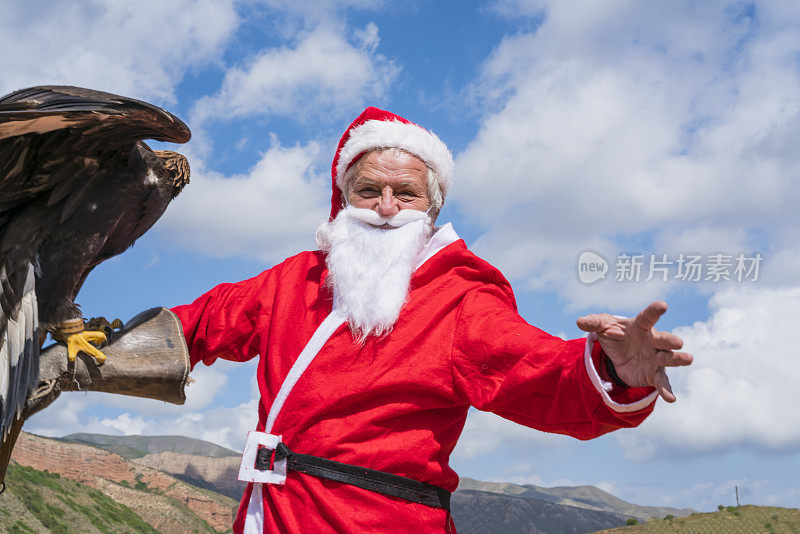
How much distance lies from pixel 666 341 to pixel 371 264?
5.47ft

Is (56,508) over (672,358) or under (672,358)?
over

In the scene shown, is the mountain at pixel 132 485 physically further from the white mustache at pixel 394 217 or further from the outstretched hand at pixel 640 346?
the outstretched hand at pixel 640 346

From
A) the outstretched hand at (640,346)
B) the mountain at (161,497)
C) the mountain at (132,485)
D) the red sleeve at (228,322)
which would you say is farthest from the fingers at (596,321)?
the mountain at (132,485)

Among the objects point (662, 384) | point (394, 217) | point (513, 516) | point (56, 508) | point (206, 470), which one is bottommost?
point (662, 384)

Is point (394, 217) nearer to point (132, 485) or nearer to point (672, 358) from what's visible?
point (672, 358)

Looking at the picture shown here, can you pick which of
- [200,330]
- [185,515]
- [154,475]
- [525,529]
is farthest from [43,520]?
[525,529]

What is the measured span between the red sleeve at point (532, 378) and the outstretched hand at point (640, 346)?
0.10 metres

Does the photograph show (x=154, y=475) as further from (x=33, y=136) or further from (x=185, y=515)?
(x=33, y=136)

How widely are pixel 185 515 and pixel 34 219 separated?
6791 cm

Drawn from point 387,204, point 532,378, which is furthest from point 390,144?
point 532,378

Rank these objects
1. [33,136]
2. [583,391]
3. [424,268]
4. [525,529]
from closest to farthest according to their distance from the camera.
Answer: [583,391]
[33,136]
[424,268]
[525,529]

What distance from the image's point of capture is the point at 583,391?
2.86 m

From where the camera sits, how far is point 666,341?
8.01 feet

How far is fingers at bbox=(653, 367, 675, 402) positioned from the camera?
8.31 ft
